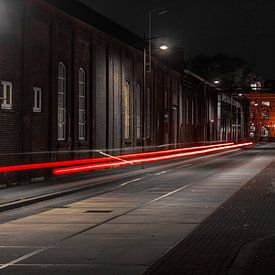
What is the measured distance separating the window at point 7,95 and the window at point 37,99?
2.62 metres

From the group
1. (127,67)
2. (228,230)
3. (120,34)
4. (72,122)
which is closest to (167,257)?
(228,230)

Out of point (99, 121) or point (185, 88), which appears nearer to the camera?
point (99, 121)

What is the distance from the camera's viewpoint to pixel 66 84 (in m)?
33.4

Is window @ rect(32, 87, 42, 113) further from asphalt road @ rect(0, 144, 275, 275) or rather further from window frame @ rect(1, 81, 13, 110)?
asphalt road @ rect(0, 144, 275, 275)

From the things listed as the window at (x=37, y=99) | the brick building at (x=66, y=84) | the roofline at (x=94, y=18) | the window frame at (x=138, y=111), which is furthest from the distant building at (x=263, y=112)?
the window at (x=37, y=99)

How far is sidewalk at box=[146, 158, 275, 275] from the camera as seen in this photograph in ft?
30.6

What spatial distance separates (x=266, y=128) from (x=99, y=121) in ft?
458

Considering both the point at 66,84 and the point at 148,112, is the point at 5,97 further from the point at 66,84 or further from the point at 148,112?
the point at 148,112

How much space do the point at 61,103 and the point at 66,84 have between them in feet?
3.66

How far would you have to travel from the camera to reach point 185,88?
71250 millimetres

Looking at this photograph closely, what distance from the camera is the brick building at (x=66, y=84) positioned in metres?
26.1

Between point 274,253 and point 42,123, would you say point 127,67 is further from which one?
point 274,253

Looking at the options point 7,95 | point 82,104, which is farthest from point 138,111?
point 7,95

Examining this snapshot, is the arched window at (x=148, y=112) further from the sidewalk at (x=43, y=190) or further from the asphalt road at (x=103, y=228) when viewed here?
the asphalt road at (x=103, y=228)
